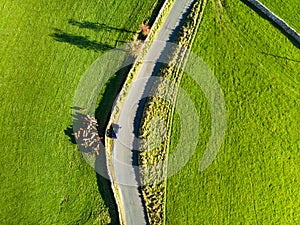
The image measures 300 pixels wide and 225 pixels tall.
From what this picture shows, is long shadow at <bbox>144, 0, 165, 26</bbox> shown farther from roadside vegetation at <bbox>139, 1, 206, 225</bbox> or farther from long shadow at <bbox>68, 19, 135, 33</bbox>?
long shadow at <bbox>68, 19, 135, 33</bbox>

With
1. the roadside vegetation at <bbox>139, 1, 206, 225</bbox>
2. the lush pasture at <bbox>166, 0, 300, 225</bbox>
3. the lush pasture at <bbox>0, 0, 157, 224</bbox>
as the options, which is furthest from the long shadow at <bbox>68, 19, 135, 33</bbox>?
the lush pasture at <bbox>166, 0, 300, 225</bbox>

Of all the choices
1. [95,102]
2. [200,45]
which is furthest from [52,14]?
[200,45]

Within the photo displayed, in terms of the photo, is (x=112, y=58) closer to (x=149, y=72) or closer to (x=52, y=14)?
(x=149, y=72)

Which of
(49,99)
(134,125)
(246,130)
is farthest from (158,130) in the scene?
(49,99)

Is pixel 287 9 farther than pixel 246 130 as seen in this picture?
Yes

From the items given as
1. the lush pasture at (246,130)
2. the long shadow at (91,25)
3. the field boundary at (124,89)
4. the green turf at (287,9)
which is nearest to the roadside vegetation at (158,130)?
the lush pasture at (246,130)

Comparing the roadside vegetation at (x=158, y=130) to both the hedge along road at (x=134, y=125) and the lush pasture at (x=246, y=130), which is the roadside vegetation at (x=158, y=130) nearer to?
the hedge along road at (x=134, y=125)

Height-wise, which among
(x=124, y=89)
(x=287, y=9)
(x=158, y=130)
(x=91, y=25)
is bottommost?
(x=158, y=130)

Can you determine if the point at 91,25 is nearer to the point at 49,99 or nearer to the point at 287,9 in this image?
the point at 49,99
